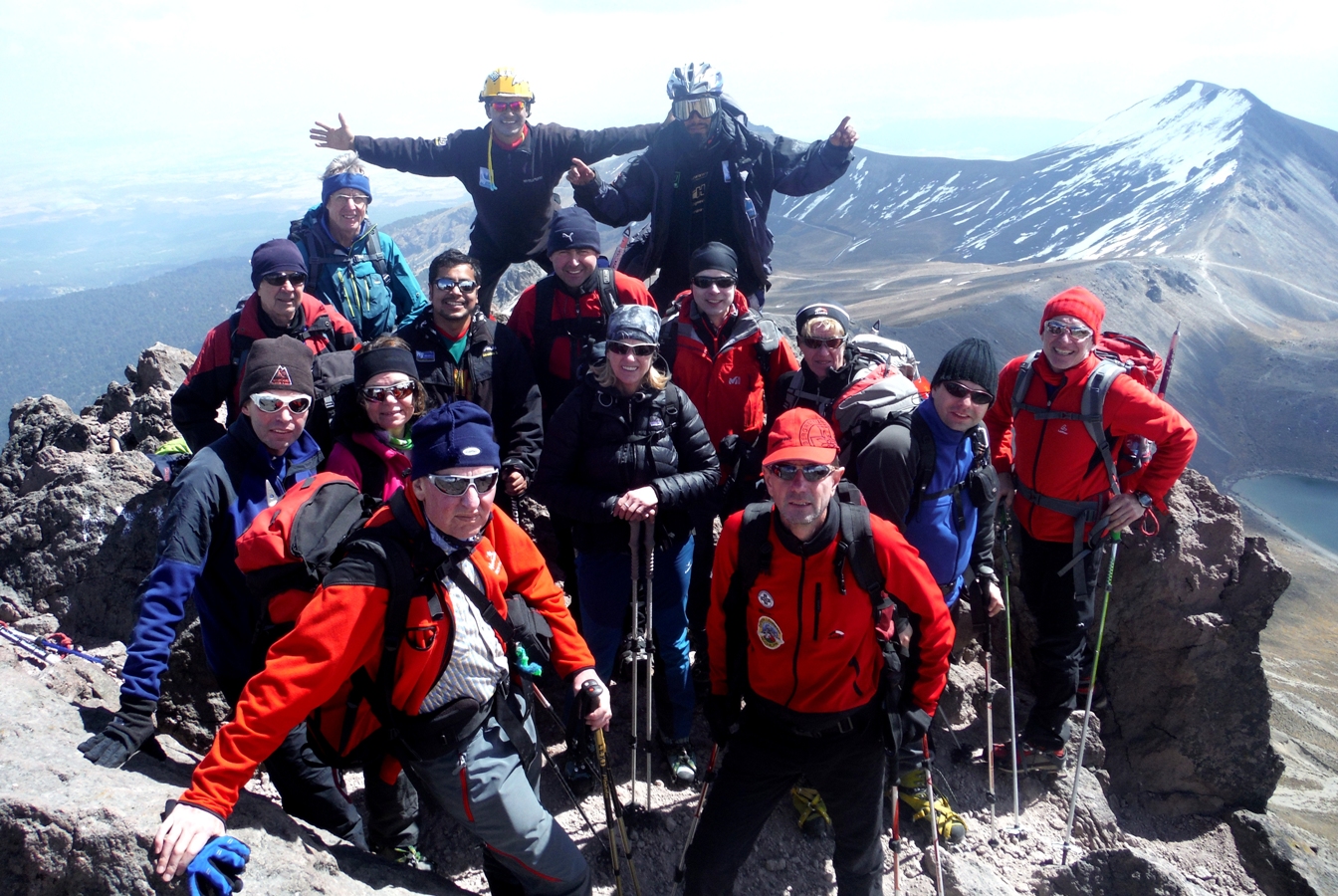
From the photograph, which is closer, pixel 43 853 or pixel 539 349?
pixel 43 853

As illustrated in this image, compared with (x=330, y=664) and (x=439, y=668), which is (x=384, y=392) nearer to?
(x=439, y=668)

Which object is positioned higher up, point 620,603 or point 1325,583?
point 620,603

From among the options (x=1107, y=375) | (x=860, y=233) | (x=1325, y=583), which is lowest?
(x=1325, y=583)

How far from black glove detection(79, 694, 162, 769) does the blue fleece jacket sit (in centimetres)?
6

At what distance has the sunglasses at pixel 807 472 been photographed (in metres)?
4.57

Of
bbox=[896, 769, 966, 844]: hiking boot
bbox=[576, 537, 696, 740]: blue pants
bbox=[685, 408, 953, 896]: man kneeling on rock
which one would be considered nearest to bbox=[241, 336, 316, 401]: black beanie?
bbox=[576, 537, 696, 740]: blue pants

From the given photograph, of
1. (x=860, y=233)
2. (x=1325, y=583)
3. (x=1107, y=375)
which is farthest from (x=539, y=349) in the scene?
(x=860, y=233)

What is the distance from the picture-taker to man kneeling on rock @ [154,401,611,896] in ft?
11.4

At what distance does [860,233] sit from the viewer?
17688cm

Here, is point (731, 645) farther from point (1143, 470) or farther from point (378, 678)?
point (1143, 470)

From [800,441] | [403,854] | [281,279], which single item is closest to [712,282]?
[800,441]

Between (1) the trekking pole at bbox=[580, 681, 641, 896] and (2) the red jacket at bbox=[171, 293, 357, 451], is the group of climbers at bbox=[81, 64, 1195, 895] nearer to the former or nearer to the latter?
(2) the red jacket at bbox=[171, 293, 357, 451]

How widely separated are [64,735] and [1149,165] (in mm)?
219006

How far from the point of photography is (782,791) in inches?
202
